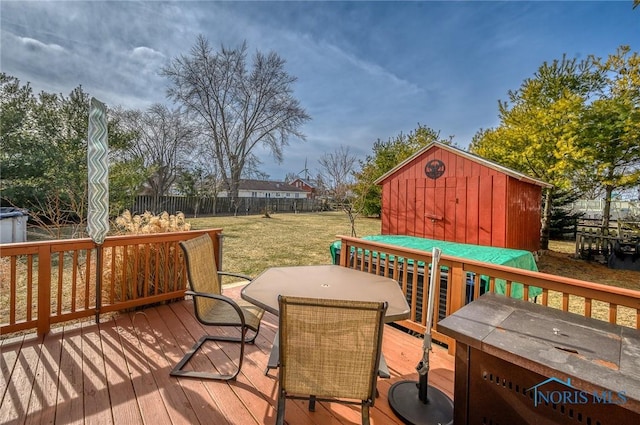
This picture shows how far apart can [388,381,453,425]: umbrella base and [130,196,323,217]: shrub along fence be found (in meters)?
14.0

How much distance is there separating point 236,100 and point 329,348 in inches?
898

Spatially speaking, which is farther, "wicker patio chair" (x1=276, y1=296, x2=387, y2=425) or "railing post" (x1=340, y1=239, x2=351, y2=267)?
"railing post" (x1=340, y1=239, x2=351, y2=267)

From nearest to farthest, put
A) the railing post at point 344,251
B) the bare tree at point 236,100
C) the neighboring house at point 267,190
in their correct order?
the railing post at point 344,251 → the bare tree at point 236,100 → the neighboring house at point 267,190

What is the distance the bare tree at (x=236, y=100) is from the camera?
19766mm

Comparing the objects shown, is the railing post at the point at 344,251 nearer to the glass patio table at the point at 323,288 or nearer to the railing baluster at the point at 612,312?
the glass patio table at the point at 323,288

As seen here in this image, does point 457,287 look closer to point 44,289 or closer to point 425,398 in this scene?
point 425,398

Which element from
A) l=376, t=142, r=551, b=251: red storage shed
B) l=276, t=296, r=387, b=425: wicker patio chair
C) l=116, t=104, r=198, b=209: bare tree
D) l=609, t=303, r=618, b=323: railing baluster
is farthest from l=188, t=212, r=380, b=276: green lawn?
l=116, t=104, r=198, b=209: bare tree

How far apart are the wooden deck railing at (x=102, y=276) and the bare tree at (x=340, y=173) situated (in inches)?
291

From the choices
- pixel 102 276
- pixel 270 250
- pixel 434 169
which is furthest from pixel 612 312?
pixel 270 250

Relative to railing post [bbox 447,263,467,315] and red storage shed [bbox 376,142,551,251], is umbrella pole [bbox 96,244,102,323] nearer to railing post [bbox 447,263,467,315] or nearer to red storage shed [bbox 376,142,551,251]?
railing post [bbox 447,263,467,315]

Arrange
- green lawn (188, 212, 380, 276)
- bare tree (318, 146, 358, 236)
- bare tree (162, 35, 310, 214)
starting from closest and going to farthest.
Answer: green lawn (188, 212, 380, 276), bare tree (318, 146, 358, 236), bare tree (162, 35, 310, 214)

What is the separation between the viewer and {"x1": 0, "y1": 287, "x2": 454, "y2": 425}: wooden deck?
5.85ft

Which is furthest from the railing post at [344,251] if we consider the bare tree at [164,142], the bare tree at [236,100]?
the bare tree at [164,142]

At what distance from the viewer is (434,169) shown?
7961 millimetres
